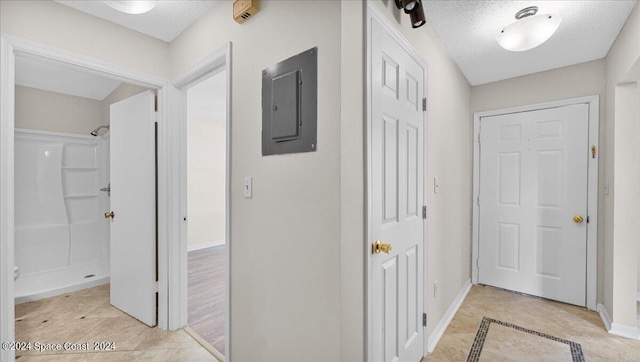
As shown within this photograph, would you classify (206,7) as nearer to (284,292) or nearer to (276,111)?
(276,111)

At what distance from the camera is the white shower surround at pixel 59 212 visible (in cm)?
324

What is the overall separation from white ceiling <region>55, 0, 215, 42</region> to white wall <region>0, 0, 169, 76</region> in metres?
0.06

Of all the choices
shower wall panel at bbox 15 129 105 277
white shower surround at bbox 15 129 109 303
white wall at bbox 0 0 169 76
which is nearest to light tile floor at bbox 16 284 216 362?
white shower surround at bbox 15 129 109 303

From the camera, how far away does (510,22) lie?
195 centimetres

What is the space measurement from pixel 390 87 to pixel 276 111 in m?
0.62

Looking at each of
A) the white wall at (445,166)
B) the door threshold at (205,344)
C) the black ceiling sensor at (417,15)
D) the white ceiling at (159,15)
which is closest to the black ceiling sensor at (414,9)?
the black ceiling sensor at (417,15)

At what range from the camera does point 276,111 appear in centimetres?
142

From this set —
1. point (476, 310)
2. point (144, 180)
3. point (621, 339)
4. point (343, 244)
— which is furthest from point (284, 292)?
point (621, 339)

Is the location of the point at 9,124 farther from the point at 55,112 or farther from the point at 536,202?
the point at 536,202

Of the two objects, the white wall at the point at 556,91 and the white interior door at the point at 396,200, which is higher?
the white wall at the point at 556,91

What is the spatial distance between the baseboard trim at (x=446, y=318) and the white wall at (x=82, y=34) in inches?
118

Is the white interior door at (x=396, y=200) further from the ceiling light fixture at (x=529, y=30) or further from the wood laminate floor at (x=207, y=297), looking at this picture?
the wood laminate floor at (x=207, y=297)

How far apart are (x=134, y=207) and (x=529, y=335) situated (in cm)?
346

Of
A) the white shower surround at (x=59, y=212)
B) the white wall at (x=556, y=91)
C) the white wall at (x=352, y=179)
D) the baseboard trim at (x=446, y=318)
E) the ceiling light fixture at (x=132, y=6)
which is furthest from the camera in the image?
the white shower surround at (x=59, y=212)
